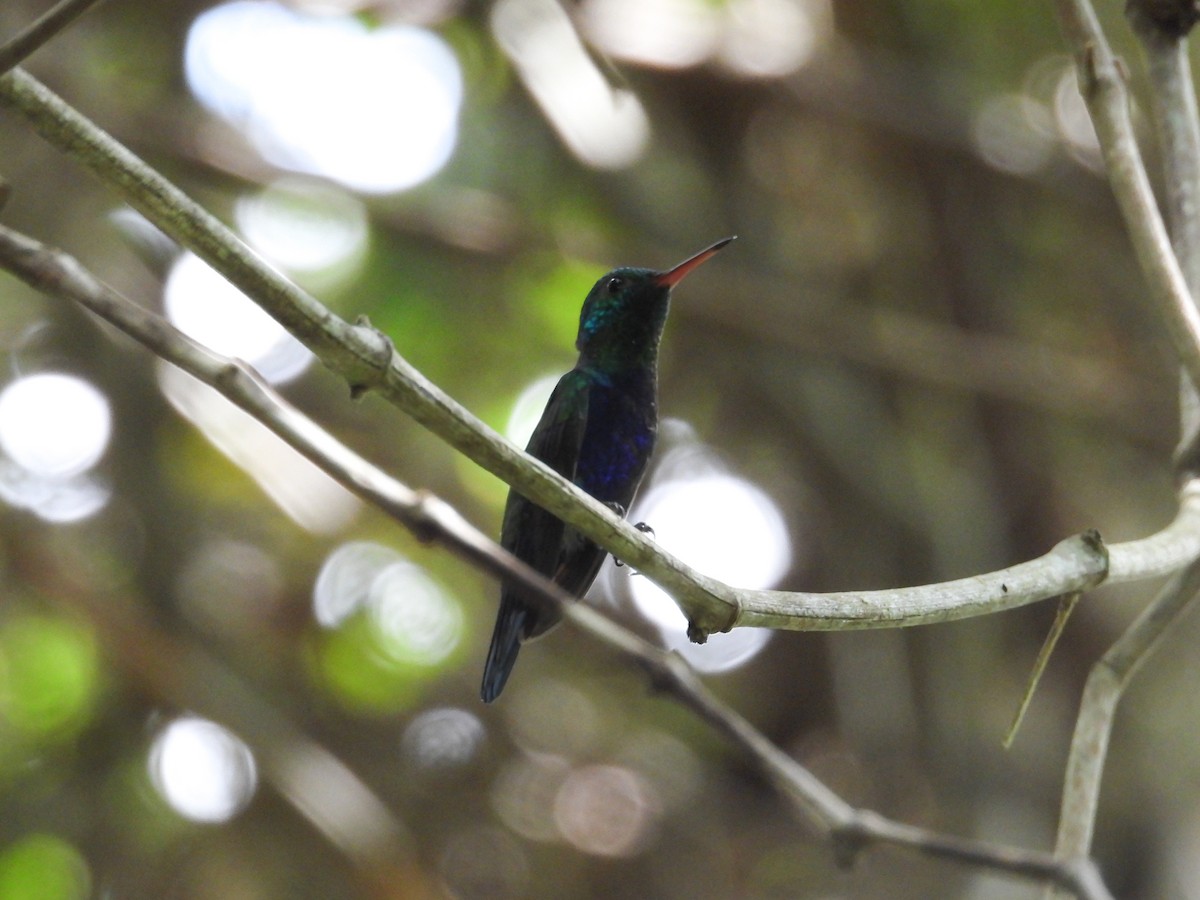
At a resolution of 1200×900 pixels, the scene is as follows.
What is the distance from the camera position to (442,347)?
19.3 ft

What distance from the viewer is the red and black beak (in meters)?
3.27

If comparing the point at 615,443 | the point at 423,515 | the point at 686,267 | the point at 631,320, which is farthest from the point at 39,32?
the point at 631,320

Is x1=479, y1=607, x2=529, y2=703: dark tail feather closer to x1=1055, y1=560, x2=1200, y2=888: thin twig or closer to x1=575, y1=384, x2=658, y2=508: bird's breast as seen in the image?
x1=575, y1=384, x2=658, y2=508: bird's breast

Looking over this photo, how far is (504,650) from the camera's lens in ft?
11.4

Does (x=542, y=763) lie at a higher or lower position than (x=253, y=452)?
lower

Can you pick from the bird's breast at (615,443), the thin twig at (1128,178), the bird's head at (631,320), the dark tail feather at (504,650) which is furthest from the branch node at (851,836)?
the bird's head at (631,320)

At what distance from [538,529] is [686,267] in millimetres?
909

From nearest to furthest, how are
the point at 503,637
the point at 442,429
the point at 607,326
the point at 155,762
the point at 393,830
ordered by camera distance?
the point at 442,429 < the point at 503,637 < the point at 607,326 < the point at 393,830 < the point at 155,762

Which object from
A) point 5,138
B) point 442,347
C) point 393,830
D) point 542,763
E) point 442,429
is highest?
point 442,429

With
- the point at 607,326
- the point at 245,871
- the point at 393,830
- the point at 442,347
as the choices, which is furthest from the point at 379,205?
the point at 245,871

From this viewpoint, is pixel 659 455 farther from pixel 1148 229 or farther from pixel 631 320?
pixel 1148 229

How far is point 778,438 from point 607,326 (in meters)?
1.93

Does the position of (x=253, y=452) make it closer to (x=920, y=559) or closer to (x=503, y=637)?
(x=503, y=637)

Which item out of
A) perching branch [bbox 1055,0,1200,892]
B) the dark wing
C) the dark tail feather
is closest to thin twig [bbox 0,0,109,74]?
perching branch [bbox 1055,0,1200,892]
